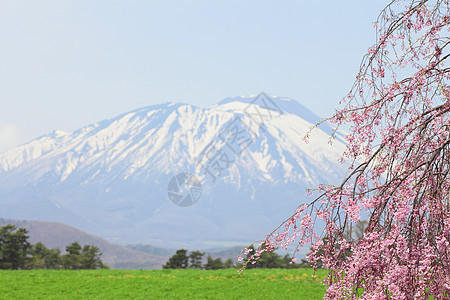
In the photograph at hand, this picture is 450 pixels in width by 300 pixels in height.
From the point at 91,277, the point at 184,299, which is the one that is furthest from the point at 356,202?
the point at 91,277

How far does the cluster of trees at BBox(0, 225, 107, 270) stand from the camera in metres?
28.2

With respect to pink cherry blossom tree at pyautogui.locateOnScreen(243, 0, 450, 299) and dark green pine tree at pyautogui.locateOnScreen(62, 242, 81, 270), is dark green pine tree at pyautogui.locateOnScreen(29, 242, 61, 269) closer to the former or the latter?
dark green pine tree at pyautogui.locateOnScreen(62, 242, 81, 270)

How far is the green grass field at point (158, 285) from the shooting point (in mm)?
17453

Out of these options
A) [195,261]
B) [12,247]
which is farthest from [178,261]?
[12,247]

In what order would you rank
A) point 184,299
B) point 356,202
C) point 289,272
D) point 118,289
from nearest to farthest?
point 356,202
point 184,299
point 118,289
point 289,272

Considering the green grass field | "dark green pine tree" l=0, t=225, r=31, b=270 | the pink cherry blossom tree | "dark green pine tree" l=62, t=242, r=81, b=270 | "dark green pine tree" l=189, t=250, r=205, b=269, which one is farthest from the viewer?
"dark green pine tree" l=62, t=242, r=81, b=270

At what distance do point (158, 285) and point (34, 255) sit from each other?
592 inches

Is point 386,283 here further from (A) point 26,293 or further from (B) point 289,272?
(B) point 289,272

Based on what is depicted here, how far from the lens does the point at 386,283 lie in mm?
5023

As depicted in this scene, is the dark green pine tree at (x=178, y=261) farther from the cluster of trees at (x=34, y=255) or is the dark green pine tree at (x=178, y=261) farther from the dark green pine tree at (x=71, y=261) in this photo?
the dark green pine tree at (x=71, y=261)

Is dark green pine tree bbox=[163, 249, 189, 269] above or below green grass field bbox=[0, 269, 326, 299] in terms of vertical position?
above

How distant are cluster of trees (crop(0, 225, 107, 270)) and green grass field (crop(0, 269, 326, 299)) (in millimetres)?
5146

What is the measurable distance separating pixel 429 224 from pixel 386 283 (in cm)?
72

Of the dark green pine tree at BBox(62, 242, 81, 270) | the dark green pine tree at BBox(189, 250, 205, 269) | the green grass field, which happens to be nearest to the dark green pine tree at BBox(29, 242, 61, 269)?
the dark green pine tree at BBox(62, 242, 81, 270)
